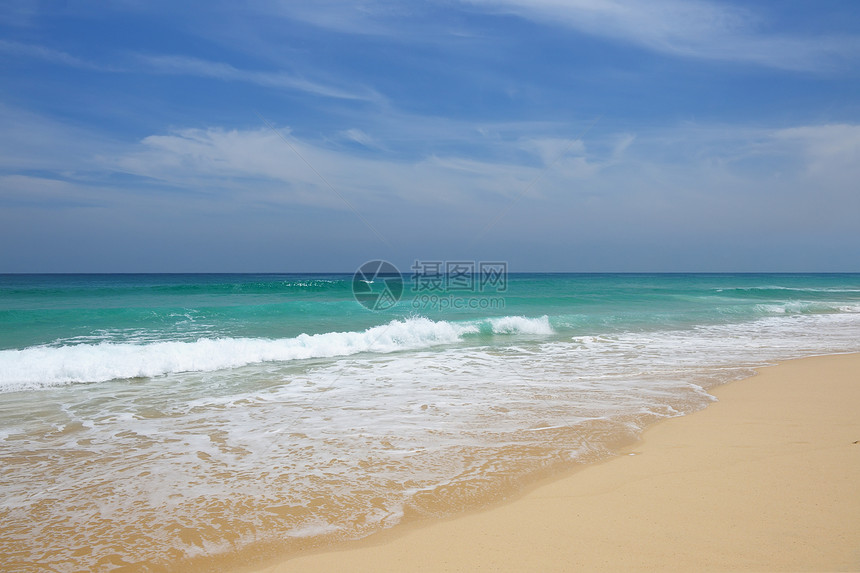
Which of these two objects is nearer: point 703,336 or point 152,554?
point 152,554

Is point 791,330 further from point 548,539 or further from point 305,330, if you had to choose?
point 548,539

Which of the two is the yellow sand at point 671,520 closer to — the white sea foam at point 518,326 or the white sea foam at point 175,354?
the white sea foam at point 175,354

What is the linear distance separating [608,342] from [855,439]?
7561mm

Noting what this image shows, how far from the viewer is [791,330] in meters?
14.5

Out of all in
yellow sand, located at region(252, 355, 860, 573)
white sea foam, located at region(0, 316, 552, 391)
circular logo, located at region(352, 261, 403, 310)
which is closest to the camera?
yellow sand, located at region(252, 355, 860, 573)

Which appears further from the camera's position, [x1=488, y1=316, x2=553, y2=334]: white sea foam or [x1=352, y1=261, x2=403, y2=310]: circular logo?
[x1=352, y1=261, x2=403, y2=310]: circular logo

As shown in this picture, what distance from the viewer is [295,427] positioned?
512 centimetres

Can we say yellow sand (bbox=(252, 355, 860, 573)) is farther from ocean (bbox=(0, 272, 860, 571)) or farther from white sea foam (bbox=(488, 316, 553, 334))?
white sea foam (bbox=(488, 316, 553, 334))

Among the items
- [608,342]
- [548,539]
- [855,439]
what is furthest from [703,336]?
[548,539]

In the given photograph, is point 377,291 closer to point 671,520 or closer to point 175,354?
point 175,354

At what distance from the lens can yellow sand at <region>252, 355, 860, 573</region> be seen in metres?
2.59

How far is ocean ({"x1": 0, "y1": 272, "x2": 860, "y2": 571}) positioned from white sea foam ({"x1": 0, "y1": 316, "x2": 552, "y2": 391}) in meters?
0.04

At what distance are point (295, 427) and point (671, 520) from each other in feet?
11.7

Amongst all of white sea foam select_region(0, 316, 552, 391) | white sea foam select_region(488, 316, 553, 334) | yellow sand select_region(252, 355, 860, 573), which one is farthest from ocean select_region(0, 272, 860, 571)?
Result: white sea foam select_region(488, 316, 553, 334)
